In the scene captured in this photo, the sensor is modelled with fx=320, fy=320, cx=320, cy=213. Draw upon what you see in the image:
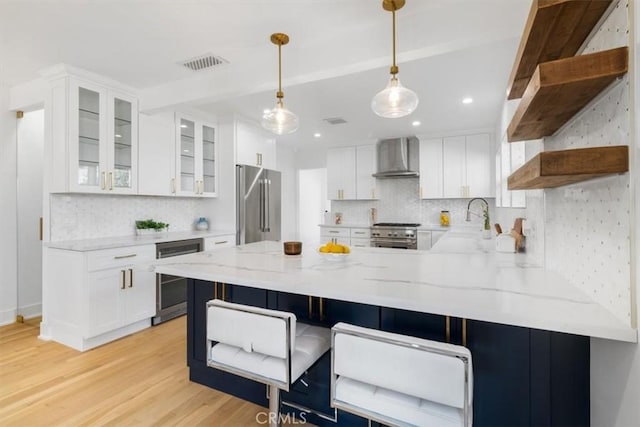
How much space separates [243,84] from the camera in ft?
9.32

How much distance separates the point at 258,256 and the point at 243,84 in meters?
1.59

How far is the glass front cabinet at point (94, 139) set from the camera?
2979 millimetres

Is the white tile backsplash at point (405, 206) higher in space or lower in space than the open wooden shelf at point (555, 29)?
lower

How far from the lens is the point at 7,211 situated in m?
3.40

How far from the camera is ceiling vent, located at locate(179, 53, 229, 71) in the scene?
276 centimetres

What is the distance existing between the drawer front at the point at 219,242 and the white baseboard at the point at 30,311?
1983 millimetres

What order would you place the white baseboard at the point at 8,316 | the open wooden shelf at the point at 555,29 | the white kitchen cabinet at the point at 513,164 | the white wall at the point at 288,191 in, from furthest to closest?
the white wall at the point at 288,191
the white baseboard at the point at 8,316
the white kitchen cabinet at the point at 513,164
the open wooden shelf at the point at 555,29

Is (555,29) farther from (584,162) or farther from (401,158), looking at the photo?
(401,158)

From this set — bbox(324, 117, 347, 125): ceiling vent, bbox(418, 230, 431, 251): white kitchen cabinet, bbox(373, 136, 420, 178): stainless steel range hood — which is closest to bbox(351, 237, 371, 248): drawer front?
bbox(418, 230, 431, 251): white kitchen cabinet

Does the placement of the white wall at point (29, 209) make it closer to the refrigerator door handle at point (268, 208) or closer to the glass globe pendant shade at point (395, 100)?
the refrigerator door handle at point (268, 208)

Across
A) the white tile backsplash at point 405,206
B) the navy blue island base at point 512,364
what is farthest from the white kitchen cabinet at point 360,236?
the navy blue island base at point 512,364

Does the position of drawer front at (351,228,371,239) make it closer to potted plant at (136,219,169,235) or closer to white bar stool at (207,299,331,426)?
potted plant at (136,219,169,235)

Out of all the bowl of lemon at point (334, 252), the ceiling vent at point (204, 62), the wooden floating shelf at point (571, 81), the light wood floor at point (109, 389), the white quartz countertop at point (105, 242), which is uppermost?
the ceiling vent at point (204, 62)

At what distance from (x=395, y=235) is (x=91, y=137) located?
165 inches
